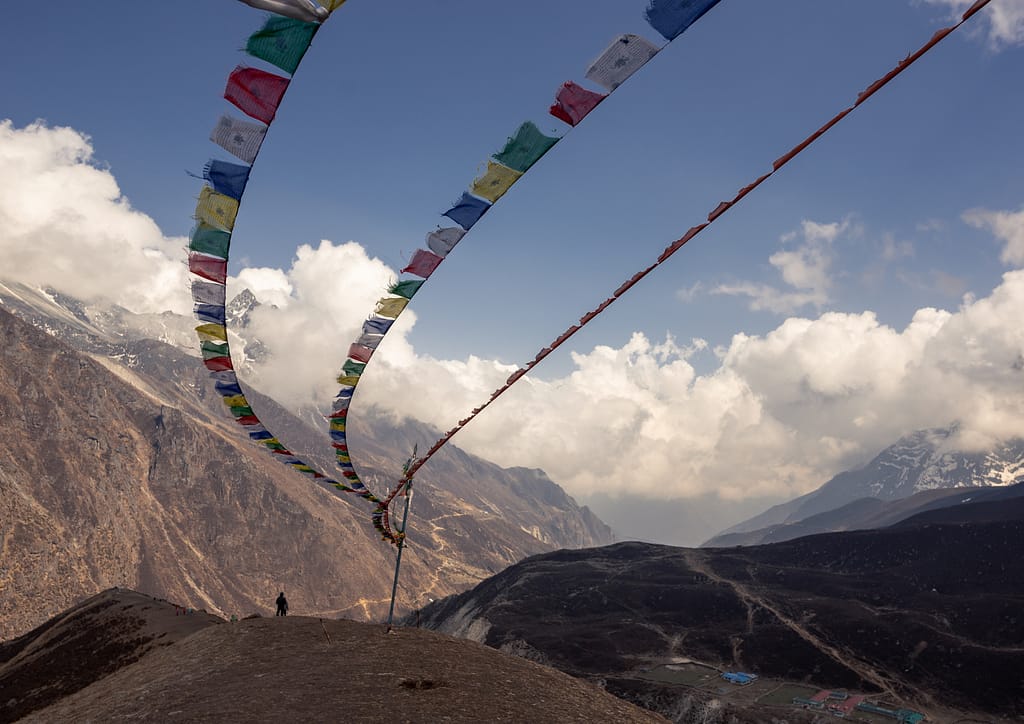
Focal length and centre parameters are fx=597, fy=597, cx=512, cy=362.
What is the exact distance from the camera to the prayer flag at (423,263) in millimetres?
10734

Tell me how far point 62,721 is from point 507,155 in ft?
66.4

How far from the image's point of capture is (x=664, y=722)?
21.1m

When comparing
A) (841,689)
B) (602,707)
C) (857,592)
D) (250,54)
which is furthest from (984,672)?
(250,54)

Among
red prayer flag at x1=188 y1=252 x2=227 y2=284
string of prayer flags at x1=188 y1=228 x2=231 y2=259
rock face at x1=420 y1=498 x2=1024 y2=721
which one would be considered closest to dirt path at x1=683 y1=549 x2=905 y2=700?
rock face at x1=420 y1=498 x2=1024 y2=721

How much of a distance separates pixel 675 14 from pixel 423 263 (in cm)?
578

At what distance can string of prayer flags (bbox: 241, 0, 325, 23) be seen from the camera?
20.2ft

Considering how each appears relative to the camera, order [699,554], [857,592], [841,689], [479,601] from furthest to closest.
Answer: [699,554] → [479,601] → [857,592] → [841,689]

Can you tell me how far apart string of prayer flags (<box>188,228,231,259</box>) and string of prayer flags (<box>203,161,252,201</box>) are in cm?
100

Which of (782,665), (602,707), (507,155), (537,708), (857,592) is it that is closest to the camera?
(507,155)

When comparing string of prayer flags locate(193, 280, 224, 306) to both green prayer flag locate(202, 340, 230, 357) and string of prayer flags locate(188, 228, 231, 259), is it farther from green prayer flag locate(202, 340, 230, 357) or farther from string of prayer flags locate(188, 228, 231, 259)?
green prayer flag locate(202, 340, 230, 357)

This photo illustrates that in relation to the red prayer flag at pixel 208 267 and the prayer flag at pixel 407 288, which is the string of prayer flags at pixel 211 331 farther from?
the prayer flag at pixel 407 288

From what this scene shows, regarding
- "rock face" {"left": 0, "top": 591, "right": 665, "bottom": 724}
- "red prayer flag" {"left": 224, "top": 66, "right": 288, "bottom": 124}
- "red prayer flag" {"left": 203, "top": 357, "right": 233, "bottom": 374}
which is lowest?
"rock face" {"left": 0, "top": 591, "right": 665, "bottom": 724}

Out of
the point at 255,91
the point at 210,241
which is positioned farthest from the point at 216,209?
the point at 255,91

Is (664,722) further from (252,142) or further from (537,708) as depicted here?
(252,142)
